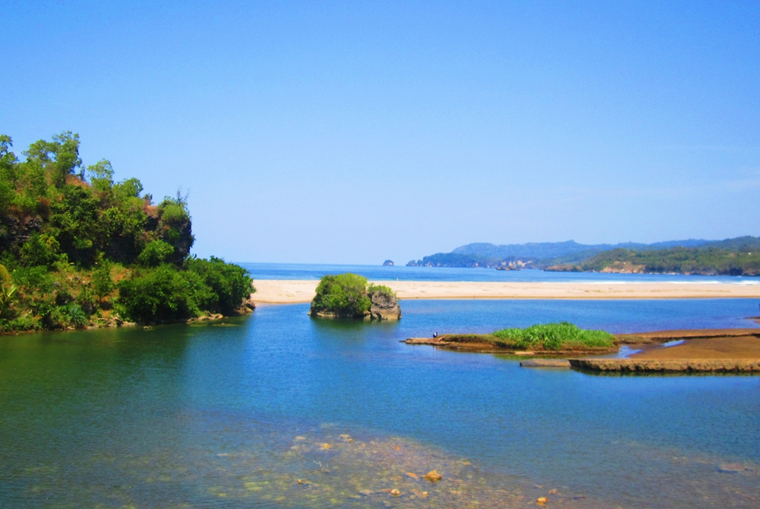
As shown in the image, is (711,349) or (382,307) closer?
(711,349)

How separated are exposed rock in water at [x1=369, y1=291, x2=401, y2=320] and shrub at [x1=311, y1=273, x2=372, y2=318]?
1.91ft

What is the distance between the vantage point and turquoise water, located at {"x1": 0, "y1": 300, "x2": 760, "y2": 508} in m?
16.3

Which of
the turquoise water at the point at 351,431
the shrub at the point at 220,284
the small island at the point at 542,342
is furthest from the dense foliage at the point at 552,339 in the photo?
the shrub at the point at 220,284

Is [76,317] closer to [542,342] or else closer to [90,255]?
[90,255]

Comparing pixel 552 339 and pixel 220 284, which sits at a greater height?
pixel 220 284

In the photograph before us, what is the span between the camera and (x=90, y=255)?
180ft

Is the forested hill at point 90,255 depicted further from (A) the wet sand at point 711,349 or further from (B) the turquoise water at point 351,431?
(A) the wet sand at point 711,349

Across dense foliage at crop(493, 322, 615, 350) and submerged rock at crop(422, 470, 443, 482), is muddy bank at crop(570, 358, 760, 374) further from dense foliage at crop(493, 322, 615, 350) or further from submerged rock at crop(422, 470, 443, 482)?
submerged rock at crop(422, 470, 443, 482)

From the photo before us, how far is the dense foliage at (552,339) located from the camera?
41.8 meters

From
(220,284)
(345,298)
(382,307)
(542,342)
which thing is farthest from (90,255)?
(542,342)

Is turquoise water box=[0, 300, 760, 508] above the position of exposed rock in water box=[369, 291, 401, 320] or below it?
below

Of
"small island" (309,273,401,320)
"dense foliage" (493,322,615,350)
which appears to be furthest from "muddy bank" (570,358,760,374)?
"small island" (309,273,401,320)

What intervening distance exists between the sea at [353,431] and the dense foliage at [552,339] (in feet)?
11.4

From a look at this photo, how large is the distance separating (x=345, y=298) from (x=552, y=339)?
84.1 feet
